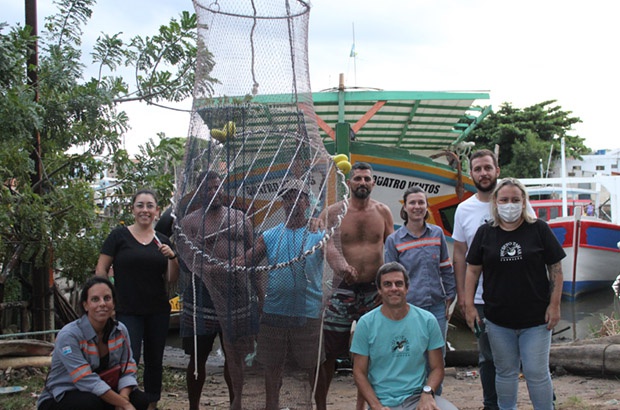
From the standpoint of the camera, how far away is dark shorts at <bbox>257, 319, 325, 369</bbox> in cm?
394

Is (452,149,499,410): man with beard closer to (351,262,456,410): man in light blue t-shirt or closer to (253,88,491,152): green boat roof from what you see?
(351,262,456,410): man in light blue t-shirt

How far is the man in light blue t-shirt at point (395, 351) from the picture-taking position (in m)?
3.78

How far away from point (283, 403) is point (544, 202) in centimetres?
1662

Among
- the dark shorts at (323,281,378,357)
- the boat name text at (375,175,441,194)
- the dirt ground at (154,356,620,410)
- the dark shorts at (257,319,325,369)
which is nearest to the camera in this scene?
the dark shorts at (257,319,325,369)

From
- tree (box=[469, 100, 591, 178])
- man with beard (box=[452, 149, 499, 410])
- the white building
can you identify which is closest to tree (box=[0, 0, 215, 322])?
man with beard (box=[452, 149, 499, 410])

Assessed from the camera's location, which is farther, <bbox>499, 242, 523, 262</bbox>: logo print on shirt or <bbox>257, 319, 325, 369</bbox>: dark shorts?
<bbox>499, 242, 523, 262</bbox>: logo print on shirt

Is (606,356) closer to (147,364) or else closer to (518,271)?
(518,271)

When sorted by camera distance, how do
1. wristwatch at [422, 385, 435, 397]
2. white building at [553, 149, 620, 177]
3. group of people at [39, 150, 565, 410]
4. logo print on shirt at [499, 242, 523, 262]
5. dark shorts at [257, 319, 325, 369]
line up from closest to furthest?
wristwatch at [422, 385, 435, 397], group of people at [39, 150, 565, 410], dark shorts at [257, 319, 325, 369], logo print on shirt at [499, 242, 523, 262], white building at [553, 149, 620, 177]

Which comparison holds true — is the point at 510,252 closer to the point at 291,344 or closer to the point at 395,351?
the point at 395,351

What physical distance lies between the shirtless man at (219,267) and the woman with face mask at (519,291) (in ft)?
4.76

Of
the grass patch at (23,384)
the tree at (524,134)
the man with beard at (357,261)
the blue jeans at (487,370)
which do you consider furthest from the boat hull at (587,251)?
the tree at (524,134)

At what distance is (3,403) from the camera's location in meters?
5.13

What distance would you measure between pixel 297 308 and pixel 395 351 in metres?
0.60

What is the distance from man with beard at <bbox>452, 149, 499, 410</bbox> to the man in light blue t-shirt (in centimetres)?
76
